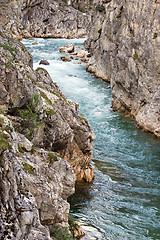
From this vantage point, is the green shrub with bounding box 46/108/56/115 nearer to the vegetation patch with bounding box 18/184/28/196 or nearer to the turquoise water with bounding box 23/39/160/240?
the turquoise water with bounding box 23/39/160/240

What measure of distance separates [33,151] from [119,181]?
24.9ft

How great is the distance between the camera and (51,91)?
1332cm

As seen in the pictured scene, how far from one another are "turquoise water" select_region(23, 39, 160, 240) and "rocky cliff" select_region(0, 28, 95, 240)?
152 centimetres

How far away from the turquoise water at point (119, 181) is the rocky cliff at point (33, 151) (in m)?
1.52

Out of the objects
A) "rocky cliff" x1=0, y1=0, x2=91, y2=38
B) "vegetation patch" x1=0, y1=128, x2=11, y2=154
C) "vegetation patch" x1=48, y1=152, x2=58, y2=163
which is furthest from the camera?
"rocky cliff" x1=0, y1=0, x2=91, y2=38

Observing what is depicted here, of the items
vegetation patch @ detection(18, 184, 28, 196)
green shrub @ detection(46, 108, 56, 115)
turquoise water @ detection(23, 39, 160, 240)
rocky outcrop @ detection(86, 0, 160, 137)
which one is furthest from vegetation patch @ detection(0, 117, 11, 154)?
rocky outcrop @ detection(86, 0, 160, 137)

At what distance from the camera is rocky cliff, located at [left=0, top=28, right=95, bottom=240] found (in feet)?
17.3

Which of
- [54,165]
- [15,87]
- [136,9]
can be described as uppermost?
[136,9]

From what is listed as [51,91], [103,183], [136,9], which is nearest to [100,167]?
[103,183]

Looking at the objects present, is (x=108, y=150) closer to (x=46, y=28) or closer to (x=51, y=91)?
(x=51, y=91)

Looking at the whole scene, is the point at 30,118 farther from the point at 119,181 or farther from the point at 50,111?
the point at 119,181

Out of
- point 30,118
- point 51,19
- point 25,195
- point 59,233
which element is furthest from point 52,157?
point 51,19

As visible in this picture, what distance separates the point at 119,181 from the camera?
15.1 meters

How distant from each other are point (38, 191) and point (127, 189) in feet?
26.7
